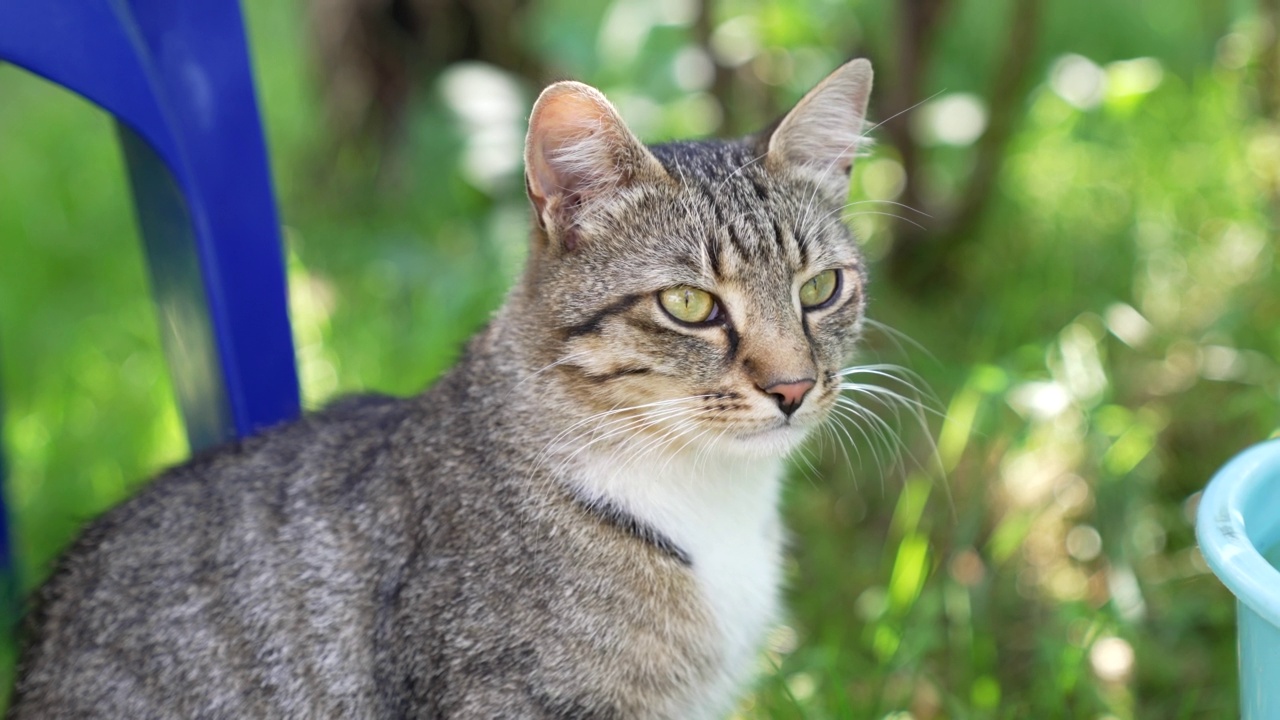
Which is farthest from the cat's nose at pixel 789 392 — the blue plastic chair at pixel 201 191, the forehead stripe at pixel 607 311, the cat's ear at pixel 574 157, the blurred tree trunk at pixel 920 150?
the blurred tree trunk at pixel 920 150

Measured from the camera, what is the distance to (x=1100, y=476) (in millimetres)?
3211

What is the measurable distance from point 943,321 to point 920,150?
2.05 ft

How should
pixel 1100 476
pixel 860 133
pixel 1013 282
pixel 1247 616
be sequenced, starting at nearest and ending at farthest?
pixel 1247 616 → pixel 860 133 → pixel 1100 476 → pixel 1013 282

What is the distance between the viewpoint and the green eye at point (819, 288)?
2.38 metres

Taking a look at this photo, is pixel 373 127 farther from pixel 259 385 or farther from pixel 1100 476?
pixel 1100 476

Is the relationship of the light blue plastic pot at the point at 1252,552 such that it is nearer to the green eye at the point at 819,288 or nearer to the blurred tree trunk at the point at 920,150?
the green eye at the point at 819,288

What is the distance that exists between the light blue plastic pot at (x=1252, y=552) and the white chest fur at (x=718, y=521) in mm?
858

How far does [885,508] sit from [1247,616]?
6.07 feet

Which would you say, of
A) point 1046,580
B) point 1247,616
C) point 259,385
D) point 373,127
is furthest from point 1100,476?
point 373,127

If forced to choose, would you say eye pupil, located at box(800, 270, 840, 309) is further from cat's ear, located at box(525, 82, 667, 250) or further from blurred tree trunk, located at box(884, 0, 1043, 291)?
blurred tree trunk, located at box(884, 0, 1043, 291)

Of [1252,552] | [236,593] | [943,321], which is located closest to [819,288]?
[1252,552]

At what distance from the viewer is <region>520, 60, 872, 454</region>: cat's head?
7.22 feet

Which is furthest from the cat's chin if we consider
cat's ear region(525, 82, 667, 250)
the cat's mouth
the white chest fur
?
cat's ear region(525, 82, 667, 250)

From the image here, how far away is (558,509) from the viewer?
2.28m
